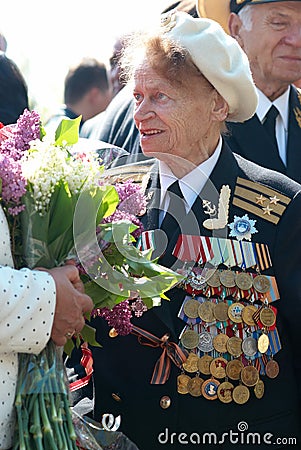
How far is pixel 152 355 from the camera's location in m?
3.16

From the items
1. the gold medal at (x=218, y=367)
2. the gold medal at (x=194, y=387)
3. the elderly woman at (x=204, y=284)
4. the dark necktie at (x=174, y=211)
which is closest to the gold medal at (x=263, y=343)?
the elderly woman at (x=204, y=284)

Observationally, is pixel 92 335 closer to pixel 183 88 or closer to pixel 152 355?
pixel 152 355

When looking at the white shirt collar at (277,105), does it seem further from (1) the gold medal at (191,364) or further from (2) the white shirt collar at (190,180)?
(1) the gold medal at (191,364)

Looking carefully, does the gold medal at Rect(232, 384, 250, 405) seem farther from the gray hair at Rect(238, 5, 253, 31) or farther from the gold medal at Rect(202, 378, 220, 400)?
the gray hair at Rect(238, 5, 253, 31)

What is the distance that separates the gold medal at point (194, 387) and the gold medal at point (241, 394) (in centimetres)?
11

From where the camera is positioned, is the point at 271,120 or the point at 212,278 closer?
the point at 212,278

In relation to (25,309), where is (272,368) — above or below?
below

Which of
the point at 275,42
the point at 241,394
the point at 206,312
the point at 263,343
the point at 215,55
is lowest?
the point at 241,394

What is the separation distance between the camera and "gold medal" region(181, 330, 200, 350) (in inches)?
125

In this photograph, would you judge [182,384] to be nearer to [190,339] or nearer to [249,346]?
[190,339]

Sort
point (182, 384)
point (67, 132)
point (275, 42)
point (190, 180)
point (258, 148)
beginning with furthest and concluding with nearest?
1. point (275, 42)
2. point (258, 148)
3. point (190, 180)
4. point (182, 384)
5. point (67, 132)

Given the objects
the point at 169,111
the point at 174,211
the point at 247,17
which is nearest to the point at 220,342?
the point at 174,211

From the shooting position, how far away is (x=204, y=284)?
321cm

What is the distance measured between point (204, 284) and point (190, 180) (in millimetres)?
340
